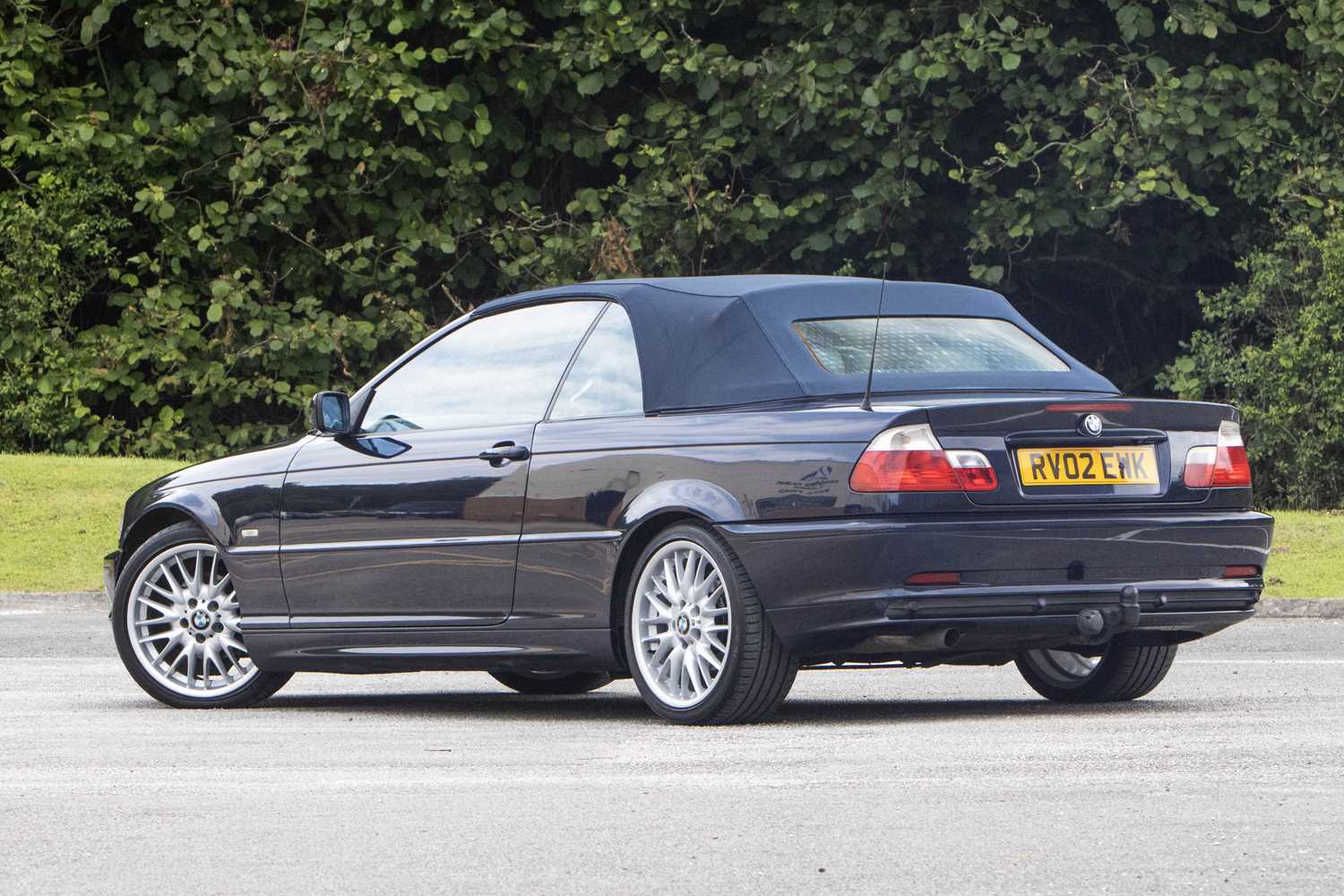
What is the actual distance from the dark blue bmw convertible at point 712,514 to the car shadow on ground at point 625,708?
0.20m

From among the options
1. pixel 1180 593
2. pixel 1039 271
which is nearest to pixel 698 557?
pixel 1180 593

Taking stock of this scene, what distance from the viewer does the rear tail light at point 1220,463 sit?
772cm

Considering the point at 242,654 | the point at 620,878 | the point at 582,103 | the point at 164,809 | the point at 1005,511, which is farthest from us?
the point at 582,103

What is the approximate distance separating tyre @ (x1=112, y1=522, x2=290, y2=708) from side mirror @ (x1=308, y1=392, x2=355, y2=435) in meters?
0.71

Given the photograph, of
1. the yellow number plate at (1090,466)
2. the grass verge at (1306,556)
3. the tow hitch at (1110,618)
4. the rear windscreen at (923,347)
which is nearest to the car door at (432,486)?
the rear windscreen at (923,347)

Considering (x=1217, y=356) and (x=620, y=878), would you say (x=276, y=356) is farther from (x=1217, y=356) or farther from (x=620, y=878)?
(x=620, y=878)

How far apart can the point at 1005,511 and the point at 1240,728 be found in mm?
1137

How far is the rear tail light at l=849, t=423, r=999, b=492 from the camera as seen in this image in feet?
23.4

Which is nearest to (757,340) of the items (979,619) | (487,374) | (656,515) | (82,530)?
(656,515)

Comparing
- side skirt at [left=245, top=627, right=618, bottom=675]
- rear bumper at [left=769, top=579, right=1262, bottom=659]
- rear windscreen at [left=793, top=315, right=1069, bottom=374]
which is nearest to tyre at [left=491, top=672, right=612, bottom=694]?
side skirt at [left=245, top=627, right=618, bottom=675]

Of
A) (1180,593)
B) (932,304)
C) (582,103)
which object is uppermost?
(582,103)

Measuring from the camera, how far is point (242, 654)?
357 inches

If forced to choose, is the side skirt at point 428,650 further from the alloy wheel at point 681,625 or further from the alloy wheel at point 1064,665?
the alloy wheel at point 1064,665

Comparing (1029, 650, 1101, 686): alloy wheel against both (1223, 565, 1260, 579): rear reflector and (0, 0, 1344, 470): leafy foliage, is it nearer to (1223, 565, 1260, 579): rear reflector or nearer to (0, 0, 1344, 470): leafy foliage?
(1223, 565, 1260, 579): rear reflector
